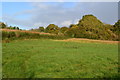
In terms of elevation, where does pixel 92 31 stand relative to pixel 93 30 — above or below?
below

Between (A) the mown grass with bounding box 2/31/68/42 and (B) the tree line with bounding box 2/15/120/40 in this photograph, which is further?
(B) the tree line with bounding box 2/15/120/40

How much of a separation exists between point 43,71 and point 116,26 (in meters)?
40.6

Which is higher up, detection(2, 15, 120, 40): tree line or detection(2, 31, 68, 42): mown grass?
detection(2, 15, 120, 40): tree line

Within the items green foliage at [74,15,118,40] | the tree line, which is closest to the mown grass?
the tree line

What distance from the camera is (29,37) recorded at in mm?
22219

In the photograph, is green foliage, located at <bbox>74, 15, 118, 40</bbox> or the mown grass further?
green foliage, located at <bbox>74, 15, 118, 40</bbox>

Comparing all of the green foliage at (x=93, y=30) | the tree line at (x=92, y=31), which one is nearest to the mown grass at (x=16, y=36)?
the tree line at (x=92, y=31)

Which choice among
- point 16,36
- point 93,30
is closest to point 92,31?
point 93,30

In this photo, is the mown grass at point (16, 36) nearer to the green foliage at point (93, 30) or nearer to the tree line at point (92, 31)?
the tree line at point (92, 31)

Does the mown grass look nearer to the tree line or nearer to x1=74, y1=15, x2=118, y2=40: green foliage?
the tree line

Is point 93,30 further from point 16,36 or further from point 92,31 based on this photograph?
point 16,36

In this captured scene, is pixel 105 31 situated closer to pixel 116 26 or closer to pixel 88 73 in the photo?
pixel 116 26

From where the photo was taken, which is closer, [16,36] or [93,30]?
[16,36]

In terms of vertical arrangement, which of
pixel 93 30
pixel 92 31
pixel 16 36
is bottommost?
pixel 16 36
